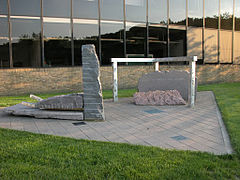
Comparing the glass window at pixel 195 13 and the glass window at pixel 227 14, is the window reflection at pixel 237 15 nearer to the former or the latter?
the glass window at pixel 227 14

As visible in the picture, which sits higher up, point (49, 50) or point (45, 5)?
point (45, 5)

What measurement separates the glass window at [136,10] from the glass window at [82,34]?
240 centimetres

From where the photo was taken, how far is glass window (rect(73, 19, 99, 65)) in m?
13.9

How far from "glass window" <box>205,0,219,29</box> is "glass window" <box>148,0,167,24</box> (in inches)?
156

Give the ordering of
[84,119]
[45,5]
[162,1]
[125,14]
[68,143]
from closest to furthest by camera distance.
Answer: [68,143] → [84,119] → [45,5] → [125,14] → [162,1]

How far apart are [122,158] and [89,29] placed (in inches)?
462

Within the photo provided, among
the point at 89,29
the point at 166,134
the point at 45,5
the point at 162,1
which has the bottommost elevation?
the point at 166,134

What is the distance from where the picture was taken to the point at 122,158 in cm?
365

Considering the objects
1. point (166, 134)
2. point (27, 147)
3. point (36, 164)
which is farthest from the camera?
point (166, 134)

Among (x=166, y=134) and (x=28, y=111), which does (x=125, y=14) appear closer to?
(x=28, y=111)

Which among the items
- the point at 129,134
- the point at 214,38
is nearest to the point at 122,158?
the point at 129,134

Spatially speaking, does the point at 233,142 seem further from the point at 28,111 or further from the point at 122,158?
the point at 28,111

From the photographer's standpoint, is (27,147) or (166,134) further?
(166,134)

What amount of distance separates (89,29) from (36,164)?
11808 millimetres
